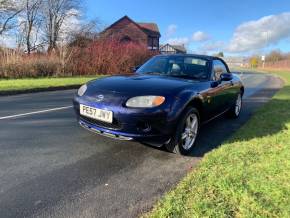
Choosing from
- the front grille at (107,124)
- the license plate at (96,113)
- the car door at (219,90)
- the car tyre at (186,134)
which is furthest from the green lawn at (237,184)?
the license plate at (96,113)

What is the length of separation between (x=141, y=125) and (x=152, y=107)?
0.29 meters

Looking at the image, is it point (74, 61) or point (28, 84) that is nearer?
point (28, 84)

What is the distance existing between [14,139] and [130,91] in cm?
217

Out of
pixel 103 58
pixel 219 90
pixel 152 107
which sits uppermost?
pixel 103 58

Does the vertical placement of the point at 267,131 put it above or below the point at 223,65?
below

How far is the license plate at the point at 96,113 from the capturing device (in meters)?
4.33

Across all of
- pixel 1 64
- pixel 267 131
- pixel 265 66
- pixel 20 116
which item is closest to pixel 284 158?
pixel 267 131

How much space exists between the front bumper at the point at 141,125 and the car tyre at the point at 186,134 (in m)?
0.16

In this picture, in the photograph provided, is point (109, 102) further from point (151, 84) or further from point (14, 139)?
point (14, 139)

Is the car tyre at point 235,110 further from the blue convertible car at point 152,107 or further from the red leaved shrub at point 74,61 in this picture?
the red leaved shrub at point 74,61

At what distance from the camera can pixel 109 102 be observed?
4355mm

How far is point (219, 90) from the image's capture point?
6.00 metres

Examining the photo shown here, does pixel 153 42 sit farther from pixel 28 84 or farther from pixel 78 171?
pixel 78 171

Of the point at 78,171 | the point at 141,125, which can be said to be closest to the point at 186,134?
the point at 141,125
